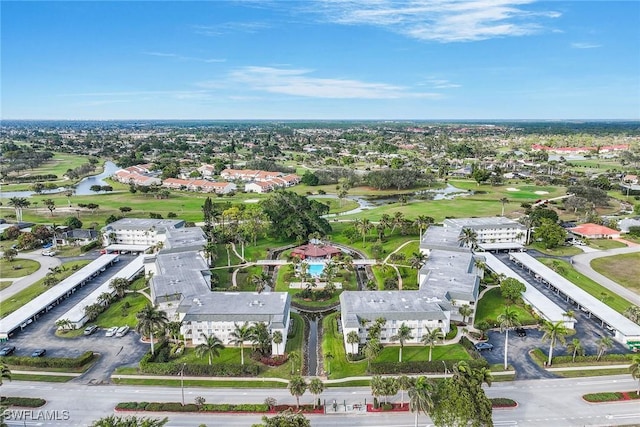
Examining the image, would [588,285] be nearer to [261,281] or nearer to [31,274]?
[261,281]

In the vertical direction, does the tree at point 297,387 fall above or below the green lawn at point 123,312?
above

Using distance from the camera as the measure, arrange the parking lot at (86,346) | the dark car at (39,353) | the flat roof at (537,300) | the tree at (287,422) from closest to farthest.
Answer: the tree at (287,422)
the parking lot at (86,346)
the dark car at (39,353)
the flat roof at (537,300)

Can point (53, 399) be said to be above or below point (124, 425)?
below

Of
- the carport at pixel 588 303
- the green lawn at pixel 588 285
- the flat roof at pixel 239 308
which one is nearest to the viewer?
the flat roof at pixel 239 308

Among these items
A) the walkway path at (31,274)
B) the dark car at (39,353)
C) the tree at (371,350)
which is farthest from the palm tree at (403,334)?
the walkway path at (31,274)

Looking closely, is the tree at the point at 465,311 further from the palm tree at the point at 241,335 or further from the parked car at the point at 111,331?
the parked car at the point at 111,331

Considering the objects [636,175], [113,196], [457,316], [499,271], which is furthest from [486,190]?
[113,196]

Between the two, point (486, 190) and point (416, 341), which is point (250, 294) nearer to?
point (416, 341)
